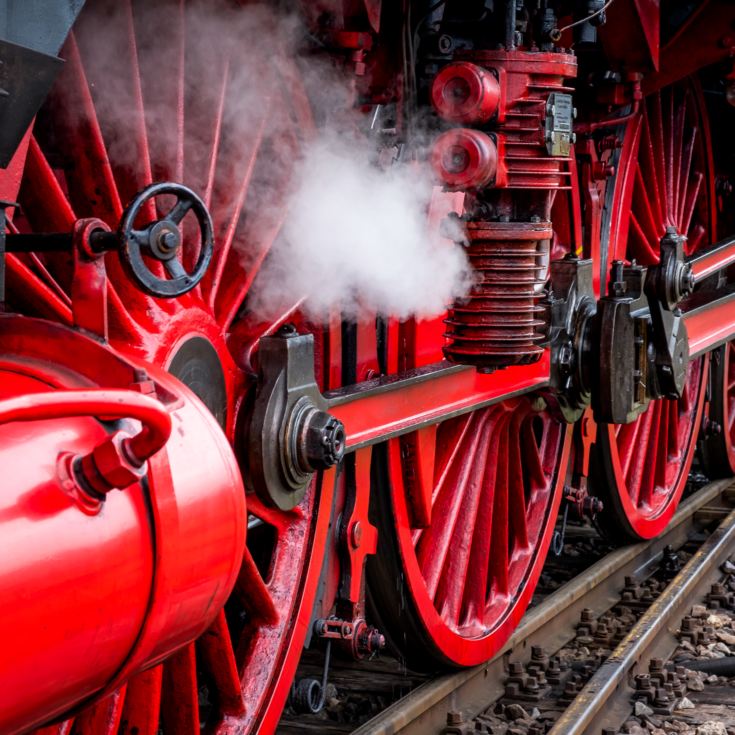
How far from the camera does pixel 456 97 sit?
275 centimetres

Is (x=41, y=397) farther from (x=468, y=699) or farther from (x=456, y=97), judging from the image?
(x=468, y=699)

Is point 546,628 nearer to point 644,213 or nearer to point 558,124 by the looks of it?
point 644,213

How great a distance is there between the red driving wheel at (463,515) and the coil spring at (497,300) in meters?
0.23

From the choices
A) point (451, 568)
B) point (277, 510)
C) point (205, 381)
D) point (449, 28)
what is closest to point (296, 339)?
point (205, 381)

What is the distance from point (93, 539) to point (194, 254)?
1.07m

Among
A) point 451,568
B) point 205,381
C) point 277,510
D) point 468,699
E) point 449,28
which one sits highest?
point 449,28

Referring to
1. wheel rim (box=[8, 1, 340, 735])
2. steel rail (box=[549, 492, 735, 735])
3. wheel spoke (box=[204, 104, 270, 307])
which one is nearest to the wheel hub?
wheel rim (box=[8, 1, 340, 735])

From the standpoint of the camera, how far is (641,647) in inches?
155

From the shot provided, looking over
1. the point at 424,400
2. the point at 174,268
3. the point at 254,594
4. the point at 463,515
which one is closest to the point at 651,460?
the point at 463,515

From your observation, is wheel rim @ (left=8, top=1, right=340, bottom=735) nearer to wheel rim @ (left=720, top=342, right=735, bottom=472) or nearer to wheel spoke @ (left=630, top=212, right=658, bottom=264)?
wheel spoke @ (left=630, top=212, right=658, bottom=264)

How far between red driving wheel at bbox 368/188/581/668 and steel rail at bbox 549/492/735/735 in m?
0.34

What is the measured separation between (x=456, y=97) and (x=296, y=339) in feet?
2.38

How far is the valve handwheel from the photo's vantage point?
5.26 ft

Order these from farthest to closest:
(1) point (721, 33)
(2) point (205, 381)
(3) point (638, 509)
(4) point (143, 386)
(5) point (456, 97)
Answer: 1. (3) point (638, 509)
2. (1) point (721, 33)
3. (5) point (456, 97)
4. (2) point (205, 381)
5. (4) point (143, 386)
